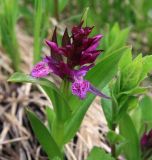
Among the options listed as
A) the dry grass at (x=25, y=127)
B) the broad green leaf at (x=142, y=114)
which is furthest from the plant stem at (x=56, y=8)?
the broad green leaf at (x=142, y=114)

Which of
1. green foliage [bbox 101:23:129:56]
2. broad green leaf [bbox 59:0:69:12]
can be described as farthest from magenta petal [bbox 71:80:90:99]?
broad green leaf [bbox 59:0:69:12]

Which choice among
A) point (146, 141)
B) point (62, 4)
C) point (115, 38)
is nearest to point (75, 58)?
point (146, 141)

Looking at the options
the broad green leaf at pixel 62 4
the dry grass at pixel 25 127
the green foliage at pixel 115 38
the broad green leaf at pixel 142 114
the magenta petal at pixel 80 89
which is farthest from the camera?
the broad green leaf at pixel 62 4

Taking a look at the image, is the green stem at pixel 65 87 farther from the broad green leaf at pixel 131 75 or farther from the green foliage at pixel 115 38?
the green foliage at pixel 115 38

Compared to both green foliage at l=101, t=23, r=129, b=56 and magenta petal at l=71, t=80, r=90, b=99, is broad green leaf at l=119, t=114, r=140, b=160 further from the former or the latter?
green foliage at l=101, t=23, r=129, b=56

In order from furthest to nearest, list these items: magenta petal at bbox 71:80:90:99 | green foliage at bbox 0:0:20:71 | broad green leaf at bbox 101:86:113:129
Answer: green foliage at bbox 0:0:20:71, broad green leaf at bbox 101:86:113:129, magenta petal at bbox 71:80:90:99

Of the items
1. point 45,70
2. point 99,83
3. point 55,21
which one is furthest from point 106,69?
point 55,21

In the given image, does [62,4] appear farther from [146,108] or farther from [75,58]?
[75,58]
